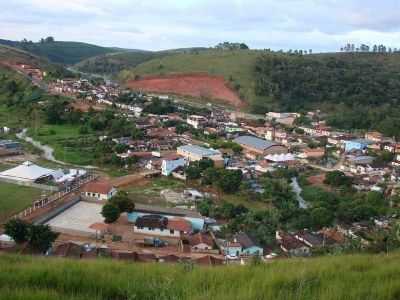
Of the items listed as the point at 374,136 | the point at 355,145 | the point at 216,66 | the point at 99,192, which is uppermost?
the point at 216,66

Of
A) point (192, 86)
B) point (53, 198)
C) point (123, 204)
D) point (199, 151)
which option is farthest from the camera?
point (192, 86)

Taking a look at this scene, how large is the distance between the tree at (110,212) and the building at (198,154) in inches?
322

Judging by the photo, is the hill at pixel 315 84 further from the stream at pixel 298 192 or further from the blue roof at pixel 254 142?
the stream at pixel 298 192

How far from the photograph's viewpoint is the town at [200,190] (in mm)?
11625

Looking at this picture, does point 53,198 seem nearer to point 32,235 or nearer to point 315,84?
point 32,235

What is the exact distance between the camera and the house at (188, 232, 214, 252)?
11.6 meters

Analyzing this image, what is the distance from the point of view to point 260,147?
82.3ft

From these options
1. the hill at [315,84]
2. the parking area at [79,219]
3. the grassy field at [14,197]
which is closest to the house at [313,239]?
the parking area at [79,219]

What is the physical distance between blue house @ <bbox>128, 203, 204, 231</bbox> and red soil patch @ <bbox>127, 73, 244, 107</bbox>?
2863 cm

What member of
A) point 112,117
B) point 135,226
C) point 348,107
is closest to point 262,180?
point 135,226

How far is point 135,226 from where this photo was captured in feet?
42.7

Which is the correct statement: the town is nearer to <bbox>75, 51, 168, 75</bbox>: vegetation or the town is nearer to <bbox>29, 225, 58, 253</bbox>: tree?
<bbox>29, 225, 58, 253</bbox>: tree

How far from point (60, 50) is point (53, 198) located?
8235 cm

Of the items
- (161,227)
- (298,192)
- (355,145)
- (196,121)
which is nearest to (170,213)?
(161,227)
